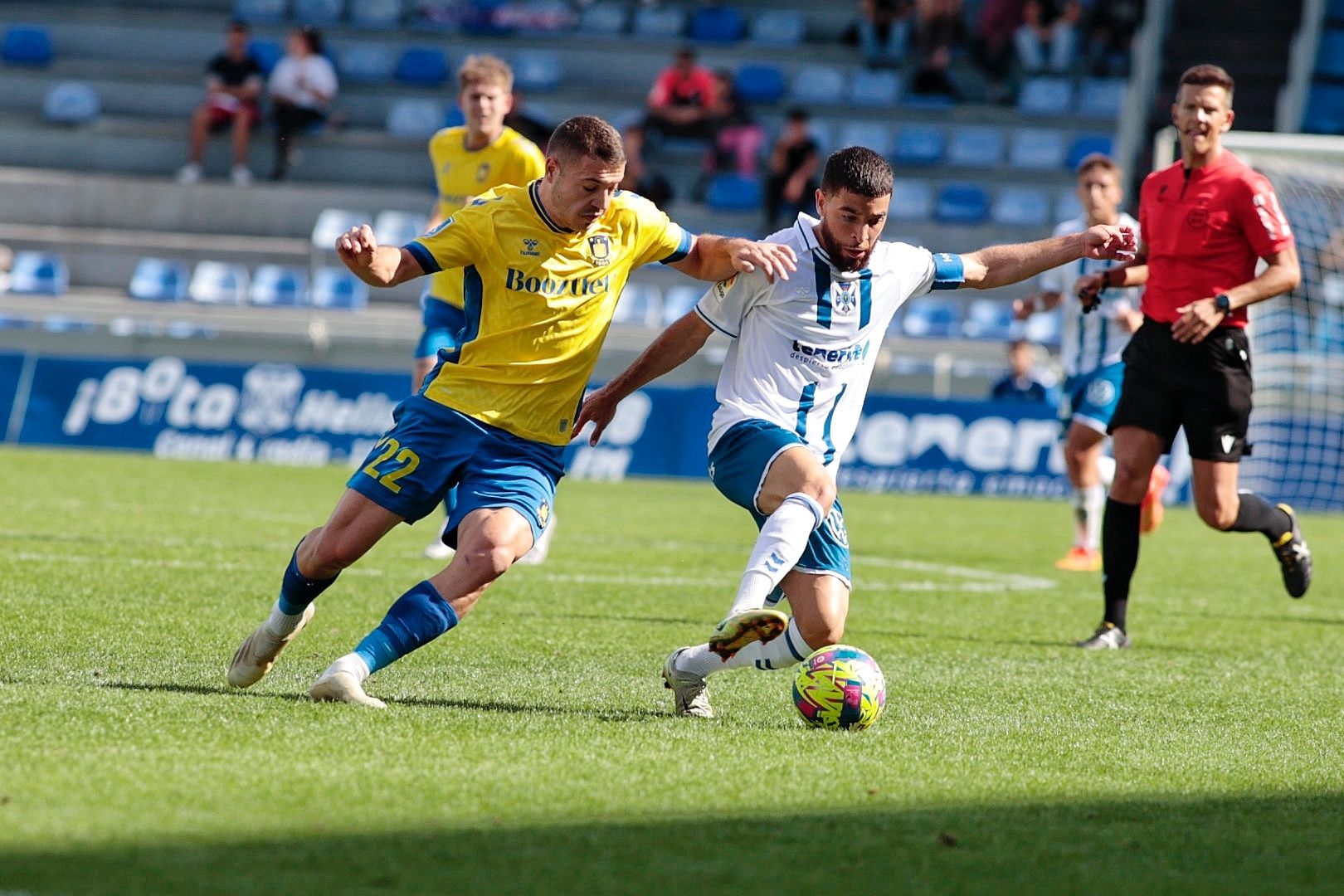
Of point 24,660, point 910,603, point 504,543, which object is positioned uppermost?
point 504,543

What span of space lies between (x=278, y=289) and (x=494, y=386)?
1634cm

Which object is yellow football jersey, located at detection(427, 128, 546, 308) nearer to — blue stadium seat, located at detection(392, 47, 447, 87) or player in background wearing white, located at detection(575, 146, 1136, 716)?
player in background wearing white, located at detection(575, 146, 1136, 716)

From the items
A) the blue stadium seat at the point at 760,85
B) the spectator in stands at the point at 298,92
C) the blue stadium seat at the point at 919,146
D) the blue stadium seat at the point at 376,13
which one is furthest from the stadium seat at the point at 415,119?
the blue stadium seat at the point at 919,146

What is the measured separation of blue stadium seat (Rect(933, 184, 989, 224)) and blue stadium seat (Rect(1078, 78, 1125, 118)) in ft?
7.14

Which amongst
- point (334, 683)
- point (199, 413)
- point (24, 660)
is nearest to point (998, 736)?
point (334, 683)

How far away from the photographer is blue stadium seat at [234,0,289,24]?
2545cm

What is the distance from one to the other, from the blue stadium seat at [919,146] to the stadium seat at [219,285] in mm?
8336

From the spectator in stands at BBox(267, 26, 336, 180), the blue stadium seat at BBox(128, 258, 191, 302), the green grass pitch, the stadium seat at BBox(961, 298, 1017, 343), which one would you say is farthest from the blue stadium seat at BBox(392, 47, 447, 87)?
the green grass pitch

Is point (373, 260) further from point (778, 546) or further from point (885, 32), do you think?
point (885, 32)

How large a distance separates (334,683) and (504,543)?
24.6 inches

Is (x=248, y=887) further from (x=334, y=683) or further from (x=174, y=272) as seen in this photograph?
(x=174, y=272)

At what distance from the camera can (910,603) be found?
353 inches

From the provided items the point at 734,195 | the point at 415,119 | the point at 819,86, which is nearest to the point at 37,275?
the point at 415,119

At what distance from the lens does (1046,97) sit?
2380 cm
